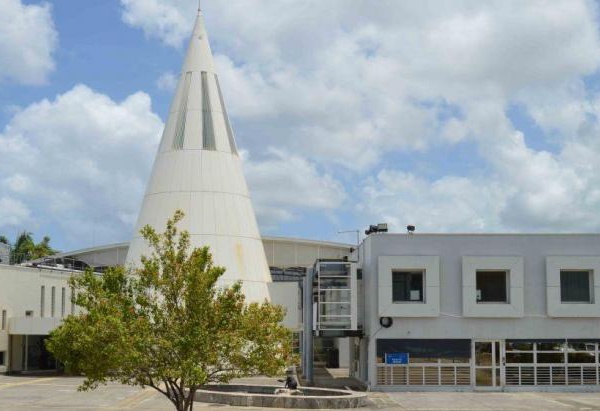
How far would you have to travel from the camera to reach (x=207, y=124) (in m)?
48.1

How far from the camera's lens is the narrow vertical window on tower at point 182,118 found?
157ft

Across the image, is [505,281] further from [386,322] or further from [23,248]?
[23,248]

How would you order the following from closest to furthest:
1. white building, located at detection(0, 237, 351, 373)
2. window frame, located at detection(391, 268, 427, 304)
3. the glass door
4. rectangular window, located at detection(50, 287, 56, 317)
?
the glass door, window frame, located at detection(391, 268, 427, 304), white building, located at detection(0, 237, 351, 373), rectangular window, located at detection(50, 287, 56, 317)

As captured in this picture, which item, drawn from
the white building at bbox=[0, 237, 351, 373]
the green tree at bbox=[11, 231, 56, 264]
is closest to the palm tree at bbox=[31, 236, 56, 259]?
the green tree at bbox=[11, 231, 56, 264]

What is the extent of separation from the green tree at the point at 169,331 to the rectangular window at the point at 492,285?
1843cm

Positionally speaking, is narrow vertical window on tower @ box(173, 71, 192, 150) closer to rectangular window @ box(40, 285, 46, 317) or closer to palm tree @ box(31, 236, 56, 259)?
rectangular window @ box(40, 285, 46, 317)

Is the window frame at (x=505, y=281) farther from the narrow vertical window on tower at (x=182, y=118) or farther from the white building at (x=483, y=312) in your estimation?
the narrow vertical window on tower at (x=182, y=118)

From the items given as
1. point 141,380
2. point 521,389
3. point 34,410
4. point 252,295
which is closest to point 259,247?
point 252,295

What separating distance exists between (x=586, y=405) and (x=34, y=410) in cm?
1851

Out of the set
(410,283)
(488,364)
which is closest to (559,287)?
(488,364)

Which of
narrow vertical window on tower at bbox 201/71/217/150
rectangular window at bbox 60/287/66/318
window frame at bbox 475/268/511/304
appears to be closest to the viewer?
window frame at bbox 475/268/511/304

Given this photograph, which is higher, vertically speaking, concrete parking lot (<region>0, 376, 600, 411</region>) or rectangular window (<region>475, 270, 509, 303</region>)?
rectangular window (<region>475, 270, 509, 303</region>)

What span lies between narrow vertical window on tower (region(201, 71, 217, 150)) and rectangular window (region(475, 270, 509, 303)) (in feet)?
56.7

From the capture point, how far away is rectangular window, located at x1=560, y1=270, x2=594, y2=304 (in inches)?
1458
